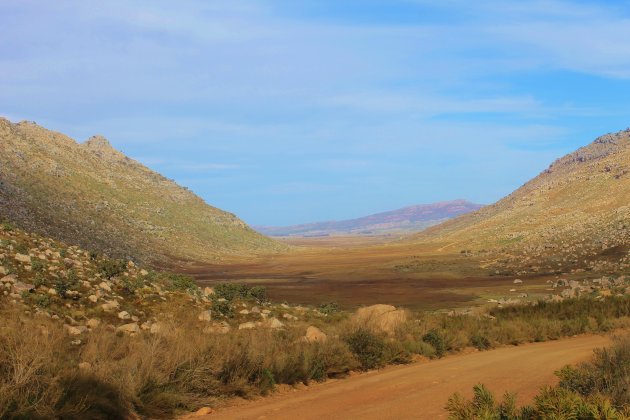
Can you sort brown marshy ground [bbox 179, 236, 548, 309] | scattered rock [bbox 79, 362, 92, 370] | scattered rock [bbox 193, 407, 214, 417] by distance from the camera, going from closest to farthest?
scattered rock [bbox 79, 362, 92, 370] < scattered rock [bbox 193, 407, 214, 417] < brown marshy ground [bbox 179, 236, 548, 309]

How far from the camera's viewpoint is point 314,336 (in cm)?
1653

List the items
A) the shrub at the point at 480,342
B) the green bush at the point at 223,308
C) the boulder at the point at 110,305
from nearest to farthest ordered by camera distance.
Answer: the boulder at the point at 110,305, the shrub at the point at 480,342, the green bush at the point at 223,308

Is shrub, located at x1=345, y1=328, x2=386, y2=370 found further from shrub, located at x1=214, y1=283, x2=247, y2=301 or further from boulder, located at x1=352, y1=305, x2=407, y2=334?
shrub, located at x1=214, y1=283, x2=247, y2=301

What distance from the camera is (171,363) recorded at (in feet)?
34.4

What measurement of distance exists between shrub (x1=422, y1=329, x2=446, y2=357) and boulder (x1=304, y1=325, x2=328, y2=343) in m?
3.43

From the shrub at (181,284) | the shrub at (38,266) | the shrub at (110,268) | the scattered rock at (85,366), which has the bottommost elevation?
the scattered rock at (85,366)

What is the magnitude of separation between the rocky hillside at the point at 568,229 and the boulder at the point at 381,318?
3650 centimetres

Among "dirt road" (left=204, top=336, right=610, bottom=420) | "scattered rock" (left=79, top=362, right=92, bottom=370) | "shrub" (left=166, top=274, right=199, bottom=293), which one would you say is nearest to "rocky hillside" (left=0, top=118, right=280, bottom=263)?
"shrub" (left=166, top=274, right=199, bottom=293)

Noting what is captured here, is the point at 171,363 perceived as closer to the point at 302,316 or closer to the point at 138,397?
the point at 138,397

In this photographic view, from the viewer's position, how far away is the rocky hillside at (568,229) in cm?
6053

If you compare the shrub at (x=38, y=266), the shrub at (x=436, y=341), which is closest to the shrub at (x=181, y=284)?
the shrub at (x=38, y=266)

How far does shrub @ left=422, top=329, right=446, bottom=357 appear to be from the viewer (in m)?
17.7

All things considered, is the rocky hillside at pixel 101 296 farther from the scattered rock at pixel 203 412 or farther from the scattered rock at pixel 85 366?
the scattered rock at pixel 203 412

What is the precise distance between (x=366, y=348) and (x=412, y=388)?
416cm
